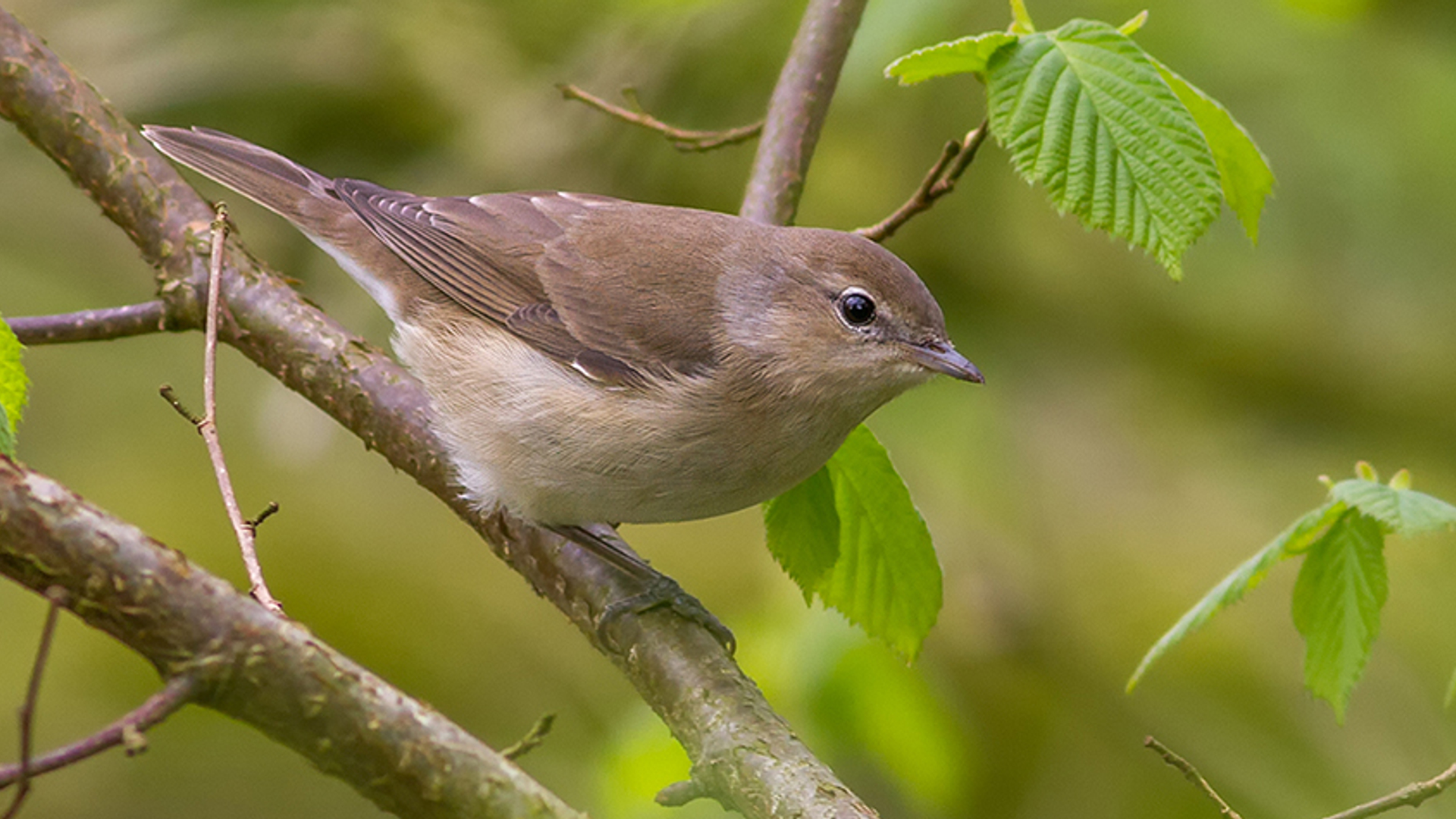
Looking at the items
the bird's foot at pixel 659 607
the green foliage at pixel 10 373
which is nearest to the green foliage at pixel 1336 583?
the bird's foot at pixel 659 607

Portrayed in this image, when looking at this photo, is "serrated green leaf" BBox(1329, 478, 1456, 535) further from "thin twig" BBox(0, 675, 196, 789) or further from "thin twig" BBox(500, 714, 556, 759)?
A: "thin twig" BBox(0, 675, 196, 789)

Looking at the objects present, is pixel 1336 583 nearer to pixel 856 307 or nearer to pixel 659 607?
pixel 856 307

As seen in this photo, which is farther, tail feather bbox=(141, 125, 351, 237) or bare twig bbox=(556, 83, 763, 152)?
tail feather bbox=(141, 125, 351, 237)

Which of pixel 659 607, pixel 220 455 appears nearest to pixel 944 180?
pixel 659 607

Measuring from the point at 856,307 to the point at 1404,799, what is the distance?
1653 millimetres

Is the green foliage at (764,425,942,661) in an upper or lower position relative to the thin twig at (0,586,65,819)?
upper

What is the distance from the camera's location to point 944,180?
3.09m

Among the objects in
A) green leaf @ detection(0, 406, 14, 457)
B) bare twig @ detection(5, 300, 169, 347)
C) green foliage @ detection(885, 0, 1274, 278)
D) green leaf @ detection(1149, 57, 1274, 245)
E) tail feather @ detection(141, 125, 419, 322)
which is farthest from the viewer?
tail feather @ detection(141, 125, 419, 322)

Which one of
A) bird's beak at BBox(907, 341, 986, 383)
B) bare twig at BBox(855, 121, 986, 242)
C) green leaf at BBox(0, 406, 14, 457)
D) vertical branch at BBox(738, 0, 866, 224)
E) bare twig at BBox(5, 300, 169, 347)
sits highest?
vertical branch at BBox(738, 0, 866, 224)

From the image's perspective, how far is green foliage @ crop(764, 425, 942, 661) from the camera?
2861 millimetres

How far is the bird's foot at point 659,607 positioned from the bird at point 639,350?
15cm

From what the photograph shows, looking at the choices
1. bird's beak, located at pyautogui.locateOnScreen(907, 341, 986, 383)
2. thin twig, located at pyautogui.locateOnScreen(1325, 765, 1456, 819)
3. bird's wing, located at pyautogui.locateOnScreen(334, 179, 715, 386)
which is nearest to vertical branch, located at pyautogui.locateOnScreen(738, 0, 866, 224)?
bird's wing, located at pyautogui.locateOnScreen(334, 179, 715, 386)

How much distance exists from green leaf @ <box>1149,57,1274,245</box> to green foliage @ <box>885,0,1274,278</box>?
19 cm

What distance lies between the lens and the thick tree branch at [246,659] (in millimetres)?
1541
